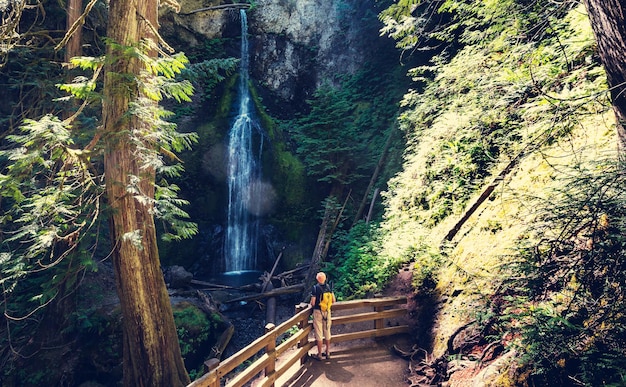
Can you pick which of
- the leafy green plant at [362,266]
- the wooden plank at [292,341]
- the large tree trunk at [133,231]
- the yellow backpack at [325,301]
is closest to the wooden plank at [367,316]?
the yellow backpack at [325,301]

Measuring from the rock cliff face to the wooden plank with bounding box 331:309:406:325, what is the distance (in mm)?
16594

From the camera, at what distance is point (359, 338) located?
6840 millimetres

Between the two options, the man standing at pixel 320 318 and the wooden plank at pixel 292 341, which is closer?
the wooden plank at pixel 292 341

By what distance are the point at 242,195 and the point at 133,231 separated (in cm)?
1266

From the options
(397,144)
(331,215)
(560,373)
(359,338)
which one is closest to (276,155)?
(331,215)

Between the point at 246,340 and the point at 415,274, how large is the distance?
6.86 m

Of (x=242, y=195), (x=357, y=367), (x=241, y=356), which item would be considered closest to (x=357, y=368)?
(x=357, y=367)

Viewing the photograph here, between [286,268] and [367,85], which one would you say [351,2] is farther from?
[286,268]

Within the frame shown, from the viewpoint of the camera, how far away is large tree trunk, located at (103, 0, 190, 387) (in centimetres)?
569

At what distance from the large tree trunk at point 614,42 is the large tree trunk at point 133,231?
635 cm

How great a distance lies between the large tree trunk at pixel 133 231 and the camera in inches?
224

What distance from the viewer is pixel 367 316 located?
6.87 metres

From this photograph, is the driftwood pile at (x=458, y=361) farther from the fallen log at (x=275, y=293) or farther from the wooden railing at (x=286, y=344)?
the fallen log at (x=275, y=293)

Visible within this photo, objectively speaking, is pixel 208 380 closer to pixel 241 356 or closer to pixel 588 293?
pixel 241 356
